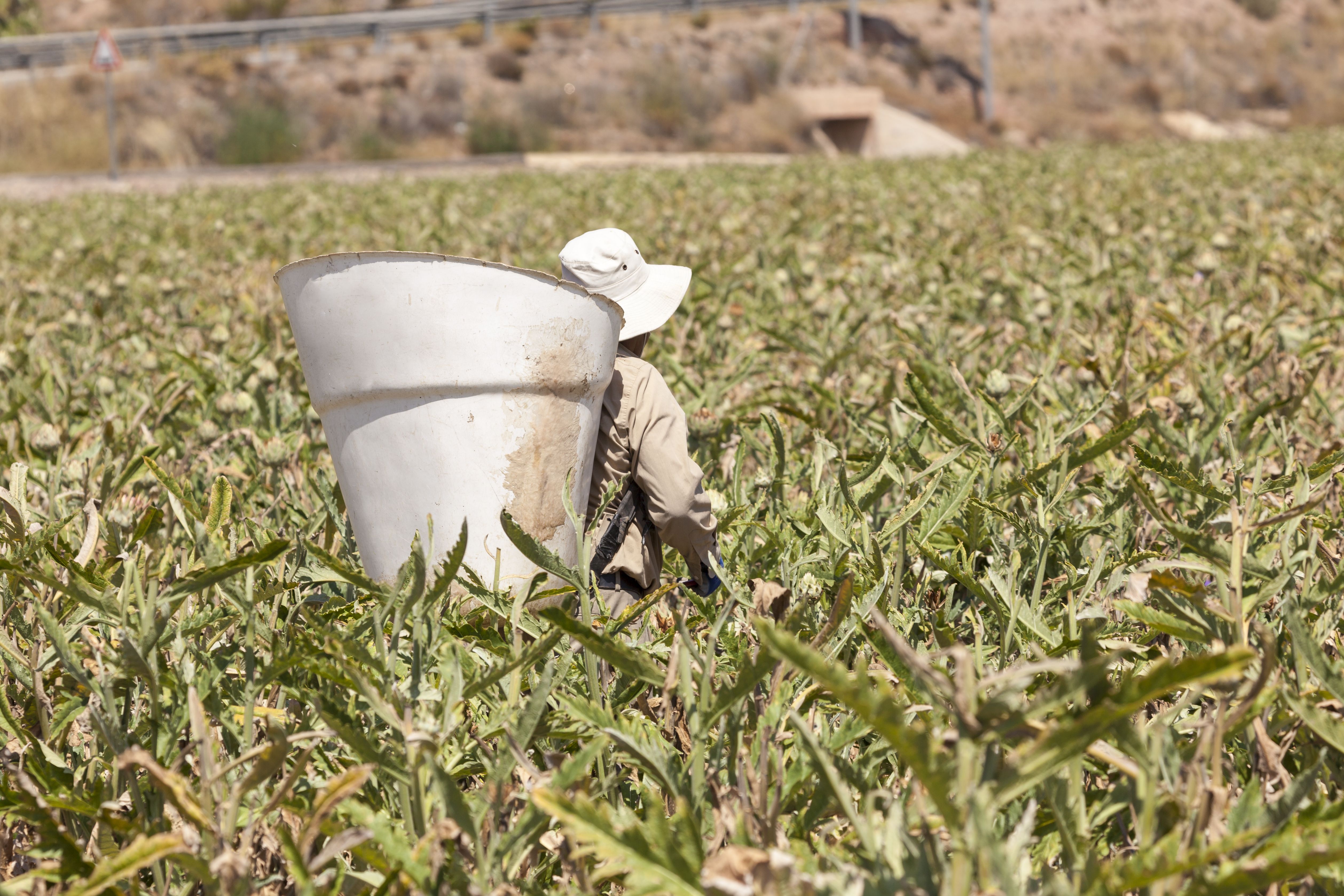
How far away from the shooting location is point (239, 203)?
1060 centimetres

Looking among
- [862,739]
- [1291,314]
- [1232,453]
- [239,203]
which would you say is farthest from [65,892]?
[239,203]

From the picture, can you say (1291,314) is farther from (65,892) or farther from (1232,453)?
(65,892)

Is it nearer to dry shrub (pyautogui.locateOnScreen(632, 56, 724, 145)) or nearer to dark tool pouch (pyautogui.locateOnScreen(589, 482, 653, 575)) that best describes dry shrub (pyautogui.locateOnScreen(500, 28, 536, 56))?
dry shrub (pyautogui.locateOnScreen(632, 56, 724, 145))

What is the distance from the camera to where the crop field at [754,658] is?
1.12 m

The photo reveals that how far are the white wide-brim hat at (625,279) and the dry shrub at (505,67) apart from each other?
3537 cm

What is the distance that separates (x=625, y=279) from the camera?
7.64 feet

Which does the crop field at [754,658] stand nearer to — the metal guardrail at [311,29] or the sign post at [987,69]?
the sign post at [987,69]

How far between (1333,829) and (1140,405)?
2.01 meters

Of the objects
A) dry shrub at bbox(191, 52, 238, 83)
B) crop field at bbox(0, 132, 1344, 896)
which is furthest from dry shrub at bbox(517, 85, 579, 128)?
crop field at bbox(0, 132, 1344, 896)

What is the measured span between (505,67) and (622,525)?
35.8 metres

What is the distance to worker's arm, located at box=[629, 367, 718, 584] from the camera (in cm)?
216

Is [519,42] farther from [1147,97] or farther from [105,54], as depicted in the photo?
[1147,97]

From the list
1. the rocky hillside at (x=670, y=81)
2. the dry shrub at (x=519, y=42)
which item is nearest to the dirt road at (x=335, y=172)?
the rocky hillside at (x=670, y=81)

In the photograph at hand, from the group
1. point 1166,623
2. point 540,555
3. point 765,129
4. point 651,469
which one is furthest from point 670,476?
point 765,129
